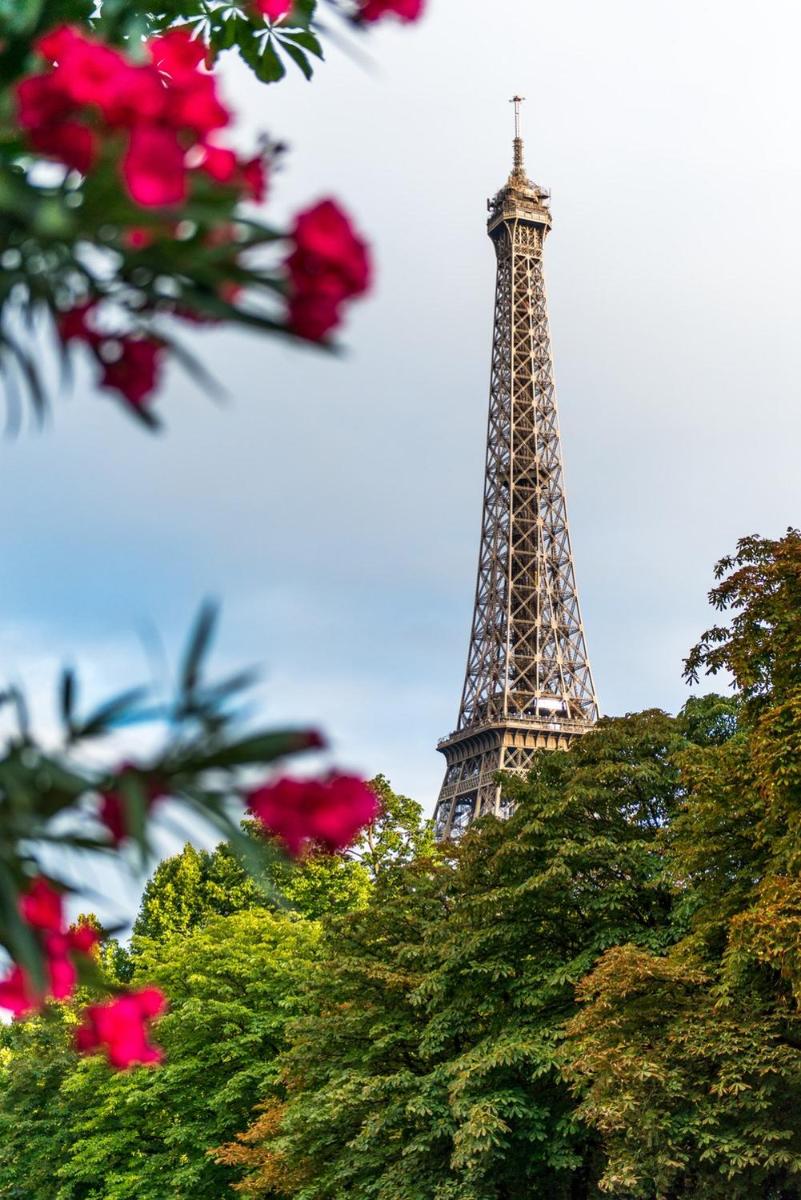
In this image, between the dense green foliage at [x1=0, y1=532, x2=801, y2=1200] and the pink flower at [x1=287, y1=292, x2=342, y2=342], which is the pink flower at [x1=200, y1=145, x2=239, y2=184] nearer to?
the pink flower at [x1=287, y1=292, x2=342, y2=342]

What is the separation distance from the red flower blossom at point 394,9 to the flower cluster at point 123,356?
962mm

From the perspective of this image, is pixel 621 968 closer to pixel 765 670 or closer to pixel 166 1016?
pixel 765 670

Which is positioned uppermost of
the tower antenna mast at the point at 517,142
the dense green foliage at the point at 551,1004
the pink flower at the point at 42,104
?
the tower antenna mast at the point at 517,142

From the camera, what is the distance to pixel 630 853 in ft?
79.4

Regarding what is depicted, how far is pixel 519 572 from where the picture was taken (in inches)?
3152

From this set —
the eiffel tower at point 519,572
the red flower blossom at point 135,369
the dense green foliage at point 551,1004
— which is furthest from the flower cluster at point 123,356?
the eiffel tower at point 519,572

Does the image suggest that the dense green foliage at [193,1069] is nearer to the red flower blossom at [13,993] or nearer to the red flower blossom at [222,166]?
the red flower blossom at [13,993]

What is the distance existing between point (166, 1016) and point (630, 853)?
42.5 feet

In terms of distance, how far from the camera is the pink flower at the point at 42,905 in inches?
71.7

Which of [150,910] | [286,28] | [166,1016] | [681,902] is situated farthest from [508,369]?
[286,28]

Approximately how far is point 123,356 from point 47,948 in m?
0.80

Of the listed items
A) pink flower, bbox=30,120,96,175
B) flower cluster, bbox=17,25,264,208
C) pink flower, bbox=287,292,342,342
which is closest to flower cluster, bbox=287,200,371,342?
pink flower, bbox=287,292,342,342

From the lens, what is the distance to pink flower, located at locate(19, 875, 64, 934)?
182 cm

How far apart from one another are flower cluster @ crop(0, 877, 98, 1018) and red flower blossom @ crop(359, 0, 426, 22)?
160 centimetres
